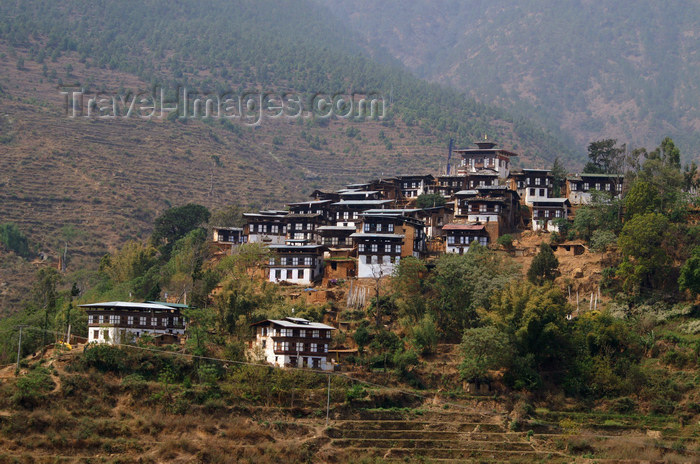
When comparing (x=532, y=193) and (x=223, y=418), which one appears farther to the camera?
(x=532, y=193)

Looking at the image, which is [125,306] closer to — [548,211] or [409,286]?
[409,286]

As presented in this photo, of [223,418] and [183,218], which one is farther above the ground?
[183,218]

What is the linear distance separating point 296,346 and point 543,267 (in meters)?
22.1

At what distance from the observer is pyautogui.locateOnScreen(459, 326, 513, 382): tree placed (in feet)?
213

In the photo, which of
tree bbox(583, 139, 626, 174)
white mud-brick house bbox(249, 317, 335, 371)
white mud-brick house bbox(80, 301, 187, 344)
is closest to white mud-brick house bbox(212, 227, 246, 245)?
white mud-brick house bbox(80, 301, 187, 344)

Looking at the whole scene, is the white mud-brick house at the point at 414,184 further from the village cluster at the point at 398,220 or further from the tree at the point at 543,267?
the tree at the point at 543,267

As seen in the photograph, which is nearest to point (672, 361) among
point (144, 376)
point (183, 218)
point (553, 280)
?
point (553, 280)

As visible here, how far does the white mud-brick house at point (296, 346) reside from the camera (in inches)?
2606

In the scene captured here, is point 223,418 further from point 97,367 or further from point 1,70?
point 1,70

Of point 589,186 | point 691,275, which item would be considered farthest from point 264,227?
point 691,275

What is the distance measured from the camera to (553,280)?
76.2m

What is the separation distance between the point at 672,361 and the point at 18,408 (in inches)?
1743

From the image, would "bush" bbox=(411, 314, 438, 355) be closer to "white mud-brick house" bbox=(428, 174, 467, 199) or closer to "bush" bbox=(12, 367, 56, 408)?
"bush" bbox=(12, 367, 56, 408)

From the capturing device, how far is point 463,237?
86000 millimetres
